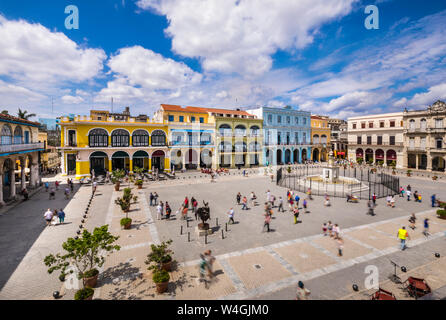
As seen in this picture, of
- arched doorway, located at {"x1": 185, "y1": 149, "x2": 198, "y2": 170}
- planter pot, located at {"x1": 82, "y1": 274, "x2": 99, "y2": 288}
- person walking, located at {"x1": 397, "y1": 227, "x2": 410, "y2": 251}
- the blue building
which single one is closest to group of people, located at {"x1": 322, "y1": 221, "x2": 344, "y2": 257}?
person walking, located at {"x1": 397, "y1": 227, "x2": 410, "y2": 251}

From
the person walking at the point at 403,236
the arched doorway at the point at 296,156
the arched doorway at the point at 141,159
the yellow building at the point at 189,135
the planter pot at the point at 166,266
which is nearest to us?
the planter pot at the point at 166,266

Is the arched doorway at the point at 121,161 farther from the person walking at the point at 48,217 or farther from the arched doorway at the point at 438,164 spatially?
the arched doorway at the point at 438,164

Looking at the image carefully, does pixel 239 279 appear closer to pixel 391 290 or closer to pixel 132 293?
pixel 132 293

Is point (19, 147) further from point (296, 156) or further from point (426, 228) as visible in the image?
point (296, 156)

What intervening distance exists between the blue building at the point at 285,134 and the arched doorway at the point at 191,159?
16972 millimetres

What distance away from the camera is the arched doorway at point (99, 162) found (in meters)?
37.3

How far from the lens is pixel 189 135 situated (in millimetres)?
44781

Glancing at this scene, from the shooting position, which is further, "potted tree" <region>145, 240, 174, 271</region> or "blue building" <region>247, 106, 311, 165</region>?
"blue building" <region>247, 106, 311, 165</region>

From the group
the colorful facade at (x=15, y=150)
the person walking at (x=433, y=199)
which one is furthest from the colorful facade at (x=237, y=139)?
the person walking at (x=433, y=199)

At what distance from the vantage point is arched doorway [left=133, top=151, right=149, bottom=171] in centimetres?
4001

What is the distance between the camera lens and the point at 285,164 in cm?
5656

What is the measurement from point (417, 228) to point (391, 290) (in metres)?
9.23

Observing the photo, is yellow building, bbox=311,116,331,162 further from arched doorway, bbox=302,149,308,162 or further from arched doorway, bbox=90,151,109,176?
arched doorway, bbox=90,151,109,176
